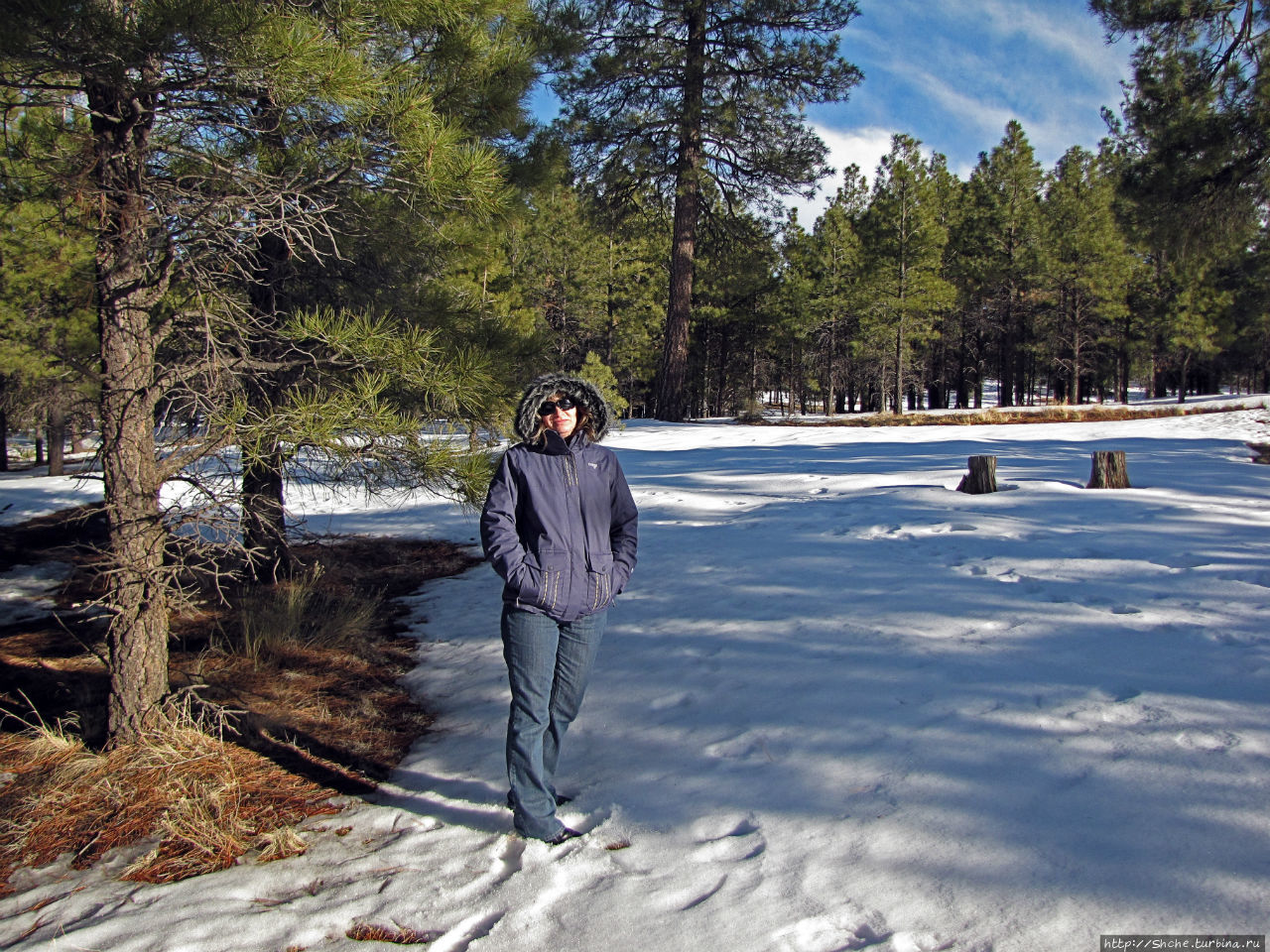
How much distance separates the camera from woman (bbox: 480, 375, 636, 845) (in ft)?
9.50

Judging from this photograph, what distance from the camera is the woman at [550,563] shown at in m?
2.89

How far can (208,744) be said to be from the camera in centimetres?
373

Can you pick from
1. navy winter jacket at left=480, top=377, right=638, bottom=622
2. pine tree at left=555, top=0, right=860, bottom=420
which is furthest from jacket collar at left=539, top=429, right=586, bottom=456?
pine tree at left=555, top=0, right=860, bottom=420

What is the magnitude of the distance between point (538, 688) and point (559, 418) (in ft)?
3.57

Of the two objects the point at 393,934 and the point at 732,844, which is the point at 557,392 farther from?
the point at 393,934

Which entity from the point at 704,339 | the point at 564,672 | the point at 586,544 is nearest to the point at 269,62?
the point at 586,544

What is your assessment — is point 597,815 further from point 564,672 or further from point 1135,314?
point 1135,314

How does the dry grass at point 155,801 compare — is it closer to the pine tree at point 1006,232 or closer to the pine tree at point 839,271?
the pine tree at point 839,271

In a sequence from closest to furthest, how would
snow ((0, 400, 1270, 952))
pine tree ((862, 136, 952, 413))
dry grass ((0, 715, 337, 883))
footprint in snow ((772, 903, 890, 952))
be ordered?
footprint in snow ((772, 903, 890, 952)), snow ((0, 400, 1270, 952)), dry grass ((0, 715, 337, 883)), pine tree ((862, 136, 952, 413))

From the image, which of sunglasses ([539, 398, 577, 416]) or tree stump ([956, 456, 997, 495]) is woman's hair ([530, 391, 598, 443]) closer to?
sunglasses ([539, 398, 577, 416])

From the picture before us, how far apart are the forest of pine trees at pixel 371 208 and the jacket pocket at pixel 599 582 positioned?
53.0 inches

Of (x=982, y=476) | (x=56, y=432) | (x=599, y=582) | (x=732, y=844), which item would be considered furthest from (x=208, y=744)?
(x=56, y=432)

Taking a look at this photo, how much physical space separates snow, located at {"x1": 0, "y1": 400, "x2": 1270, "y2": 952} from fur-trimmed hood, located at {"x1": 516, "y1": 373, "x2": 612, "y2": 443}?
5.40 feet

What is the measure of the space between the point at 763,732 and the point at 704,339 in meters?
37.5
